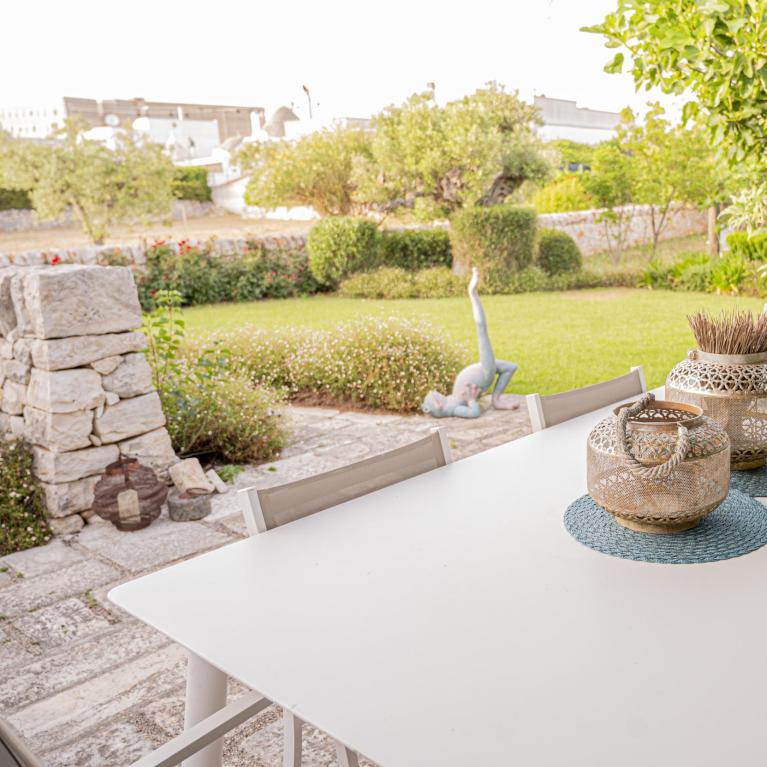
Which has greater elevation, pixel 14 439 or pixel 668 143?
pixel 668 143

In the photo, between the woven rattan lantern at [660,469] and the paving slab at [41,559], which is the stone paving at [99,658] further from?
the woven rattan lantern at [660,469]

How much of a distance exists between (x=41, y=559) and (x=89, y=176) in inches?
542

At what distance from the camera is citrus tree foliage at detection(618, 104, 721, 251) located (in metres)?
11.5

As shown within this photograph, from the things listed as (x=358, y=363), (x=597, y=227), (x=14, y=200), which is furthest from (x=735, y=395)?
(x=14, y=200)

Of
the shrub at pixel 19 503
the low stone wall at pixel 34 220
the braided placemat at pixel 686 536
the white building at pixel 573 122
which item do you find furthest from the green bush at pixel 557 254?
the white building at pixel 573 122

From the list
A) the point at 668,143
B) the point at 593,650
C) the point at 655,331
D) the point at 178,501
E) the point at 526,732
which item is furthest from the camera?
the point at 668,143

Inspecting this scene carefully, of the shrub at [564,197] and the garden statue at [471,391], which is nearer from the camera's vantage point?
the garden statue at [471,391]

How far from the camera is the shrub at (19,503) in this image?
3.26 meters

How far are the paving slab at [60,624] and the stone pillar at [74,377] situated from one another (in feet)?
2.75

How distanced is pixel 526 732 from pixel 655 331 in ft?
25.2

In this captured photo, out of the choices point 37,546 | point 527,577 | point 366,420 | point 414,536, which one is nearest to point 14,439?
point 37,546

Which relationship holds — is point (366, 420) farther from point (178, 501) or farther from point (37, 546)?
point (37, 546)

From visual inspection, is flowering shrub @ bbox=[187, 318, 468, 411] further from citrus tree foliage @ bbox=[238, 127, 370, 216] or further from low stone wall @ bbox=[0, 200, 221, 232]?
low stone wall @ bbox=[0, 200, 221, 232]

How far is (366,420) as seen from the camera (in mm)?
5156
